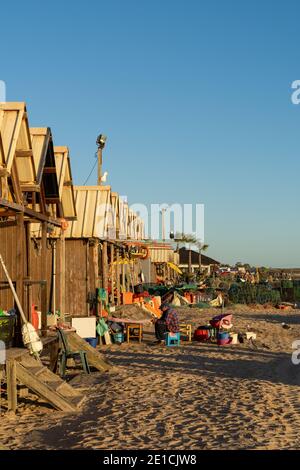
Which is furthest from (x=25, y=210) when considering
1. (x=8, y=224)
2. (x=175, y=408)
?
(x=175, y=408)

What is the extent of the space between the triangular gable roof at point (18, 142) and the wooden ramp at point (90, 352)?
3.42m

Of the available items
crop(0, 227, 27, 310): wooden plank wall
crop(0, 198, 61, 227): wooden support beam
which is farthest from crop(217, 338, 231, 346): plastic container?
crop(0, 227, 27, 310): wooden plank wall

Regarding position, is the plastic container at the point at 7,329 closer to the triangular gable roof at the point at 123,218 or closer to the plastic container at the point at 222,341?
the plastic container at the point at 222,341

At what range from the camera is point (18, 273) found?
1189 cm

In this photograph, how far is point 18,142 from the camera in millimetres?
12445

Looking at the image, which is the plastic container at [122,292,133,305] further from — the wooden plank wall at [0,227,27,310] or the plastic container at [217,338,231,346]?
the wooden plank wall at [0,227,27,310]

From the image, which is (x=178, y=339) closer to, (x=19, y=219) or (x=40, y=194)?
(x=40, y=194)

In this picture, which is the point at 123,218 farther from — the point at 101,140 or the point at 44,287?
the point at 44,287

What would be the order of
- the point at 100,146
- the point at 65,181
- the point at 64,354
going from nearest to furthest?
the point at 64,354 < the point at 65,181 < the point at 100,146

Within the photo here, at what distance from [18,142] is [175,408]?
228 inches

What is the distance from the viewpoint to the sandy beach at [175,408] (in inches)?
323

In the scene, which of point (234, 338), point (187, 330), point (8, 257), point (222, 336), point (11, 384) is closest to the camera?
point (11, 384)
